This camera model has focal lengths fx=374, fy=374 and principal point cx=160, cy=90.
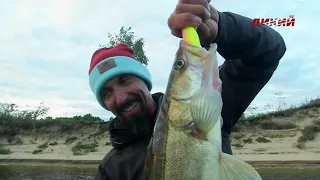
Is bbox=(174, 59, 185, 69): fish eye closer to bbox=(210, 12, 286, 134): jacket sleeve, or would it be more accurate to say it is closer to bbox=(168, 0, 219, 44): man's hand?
bbox=(168, 0, 219, 44): man's hand

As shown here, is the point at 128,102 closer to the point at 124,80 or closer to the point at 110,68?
the point at 124,80

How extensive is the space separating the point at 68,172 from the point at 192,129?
12760 mm

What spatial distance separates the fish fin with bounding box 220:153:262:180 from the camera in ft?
5.59

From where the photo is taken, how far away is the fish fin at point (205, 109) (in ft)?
5.72

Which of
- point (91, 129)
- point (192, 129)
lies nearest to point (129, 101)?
point (192, 129)

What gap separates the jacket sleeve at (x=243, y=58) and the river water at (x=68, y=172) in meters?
8.11

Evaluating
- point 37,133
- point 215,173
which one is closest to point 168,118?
point 215,173

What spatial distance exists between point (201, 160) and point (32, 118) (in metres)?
20.2

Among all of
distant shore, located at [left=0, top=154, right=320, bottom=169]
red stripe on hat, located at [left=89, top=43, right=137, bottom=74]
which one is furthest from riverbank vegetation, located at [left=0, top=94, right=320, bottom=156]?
red stripe on hat, located at [left=89, top=43, right=137, bottom=74]

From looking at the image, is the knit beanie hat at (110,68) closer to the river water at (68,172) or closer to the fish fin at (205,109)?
the fish fin at (205,109)

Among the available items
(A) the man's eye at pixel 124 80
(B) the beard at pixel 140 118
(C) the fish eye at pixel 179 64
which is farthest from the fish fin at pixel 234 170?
(A) the man's eye at pixel 124 80

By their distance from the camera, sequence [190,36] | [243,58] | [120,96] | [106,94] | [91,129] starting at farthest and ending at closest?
[91,129] < [106,94] < [120,96] < [243,58] < [190,36]

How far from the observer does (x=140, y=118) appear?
9.47 ft

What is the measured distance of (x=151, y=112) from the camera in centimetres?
297
